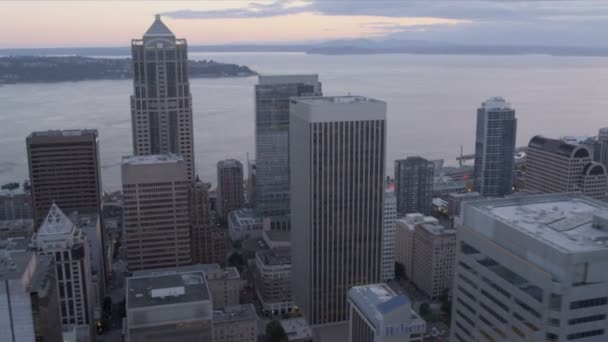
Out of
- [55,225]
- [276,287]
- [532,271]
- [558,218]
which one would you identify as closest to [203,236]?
[276,287]

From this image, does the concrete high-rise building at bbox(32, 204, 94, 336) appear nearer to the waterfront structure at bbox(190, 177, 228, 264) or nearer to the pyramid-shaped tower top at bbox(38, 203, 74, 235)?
the pyramid-shaped tower top at bbox(38, 203, 74, 235)

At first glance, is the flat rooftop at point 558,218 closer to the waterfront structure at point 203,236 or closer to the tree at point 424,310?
the tree at point 424,310

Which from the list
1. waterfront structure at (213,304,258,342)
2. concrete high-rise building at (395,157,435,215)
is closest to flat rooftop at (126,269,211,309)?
→ waterfront structure at (213,304,258,342)

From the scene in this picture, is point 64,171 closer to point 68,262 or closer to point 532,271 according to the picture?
point 68,262

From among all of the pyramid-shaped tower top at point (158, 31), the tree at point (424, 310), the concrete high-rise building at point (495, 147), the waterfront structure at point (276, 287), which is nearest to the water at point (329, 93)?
the concrete high-rise building at point (495, 147)

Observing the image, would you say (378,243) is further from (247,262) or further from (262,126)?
(262,126)
